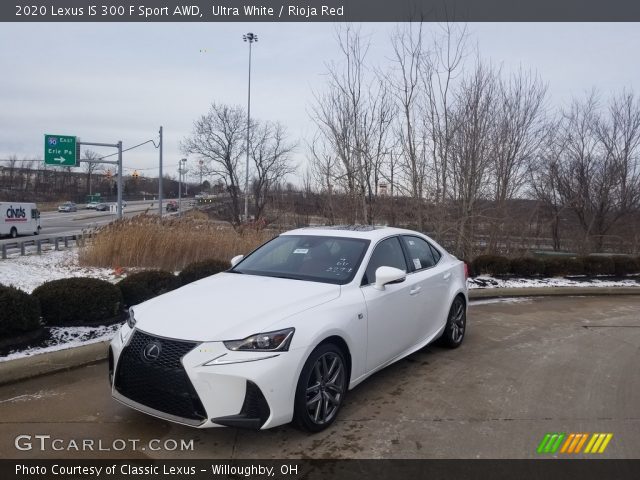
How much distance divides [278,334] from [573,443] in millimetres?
2329

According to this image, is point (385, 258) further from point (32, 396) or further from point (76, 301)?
point (76, 301)

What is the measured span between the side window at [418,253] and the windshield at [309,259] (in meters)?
0.80

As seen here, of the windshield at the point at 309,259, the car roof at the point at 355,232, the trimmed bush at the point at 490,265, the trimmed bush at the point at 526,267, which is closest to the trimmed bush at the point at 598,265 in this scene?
the trimmed bush at the point at 526,267

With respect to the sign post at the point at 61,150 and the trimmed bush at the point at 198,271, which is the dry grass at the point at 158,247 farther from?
the sign post at the point at 61,150

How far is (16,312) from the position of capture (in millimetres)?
4918

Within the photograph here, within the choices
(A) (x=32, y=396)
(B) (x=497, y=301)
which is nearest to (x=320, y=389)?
(A) (x=32, y=396)

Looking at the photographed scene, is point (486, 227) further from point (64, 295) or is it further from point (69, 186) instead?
point (69, 186)

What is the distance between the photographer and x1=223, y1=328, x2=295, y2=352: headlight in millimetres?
3252

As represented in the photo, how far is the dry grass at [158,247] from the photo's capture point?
1252cm

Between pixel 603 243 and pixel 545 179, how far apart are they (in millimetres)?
4027

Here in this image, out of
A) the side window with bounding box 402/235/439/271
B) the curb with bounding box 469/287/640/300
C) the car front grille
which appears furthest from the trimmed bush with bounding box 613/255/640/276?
the car front grille

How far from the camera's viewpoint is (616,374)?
17.1 ft

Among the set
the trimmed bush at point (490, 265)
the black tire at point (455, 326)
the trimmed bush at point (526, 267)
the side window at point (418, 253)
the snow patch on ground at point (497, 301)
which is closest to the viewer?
the side window at point (418, 253)

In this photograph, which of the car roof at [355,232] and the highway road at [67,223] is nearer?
the car roof at [355,232]
